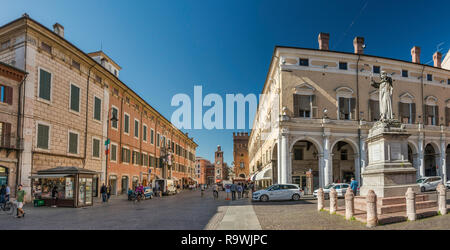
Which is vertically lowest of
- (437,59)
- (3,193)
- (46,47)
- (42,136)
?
(3,193)

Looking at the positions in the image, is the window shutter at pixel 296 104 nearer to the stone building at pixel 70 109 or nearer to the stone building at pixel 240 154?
the stone building at pixel 70 109

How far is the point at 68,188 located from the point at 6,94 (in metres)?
6.92

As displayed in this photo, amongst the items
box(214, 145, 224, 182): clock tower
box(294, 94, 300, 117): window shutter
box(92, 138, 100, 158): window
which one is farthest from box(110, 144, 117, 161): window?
box(214, 145, 224, 182): clock tower

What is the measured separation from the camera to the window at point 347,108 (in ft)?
110

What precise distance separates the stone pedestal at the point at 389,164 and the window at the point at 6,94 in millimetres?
20802

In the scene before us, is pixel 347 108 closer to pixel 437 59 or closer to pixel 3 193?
pixel 437 59

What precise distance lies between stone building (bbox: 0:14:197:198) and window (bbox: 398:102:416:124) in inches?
1200

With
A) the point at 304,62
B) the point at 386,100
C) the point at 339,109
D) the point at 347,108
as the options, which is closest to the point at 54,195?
the point at 386,100

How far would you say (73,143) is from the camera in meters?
25.9

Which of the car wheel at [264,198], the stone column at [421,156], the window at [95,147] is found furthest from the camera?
the stone column at [421,156]

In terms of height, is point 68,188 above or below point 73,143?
below

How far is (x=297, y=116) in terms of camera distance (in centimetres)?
3241

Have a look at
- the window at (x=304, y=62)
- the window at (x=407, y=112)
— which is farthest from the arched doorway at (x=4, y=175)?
the window at (x=407, y=112)
